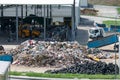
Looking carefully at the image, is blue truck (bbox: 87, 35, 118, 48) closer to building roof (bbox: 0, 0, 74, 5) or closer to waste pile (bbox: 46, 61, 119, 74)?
building roof (bbox: 0, 0, 74, 5)

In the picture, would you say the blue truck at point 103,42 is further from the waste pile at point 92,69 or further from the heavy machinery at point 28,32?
the waste pile at point 92,69

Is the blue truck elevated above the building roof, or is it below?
below

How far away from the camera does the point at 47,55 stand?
3362 cm

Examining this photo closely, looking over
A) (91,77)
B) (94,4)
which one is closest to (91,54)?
(91,77)

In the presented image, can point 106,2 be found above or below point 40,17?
above

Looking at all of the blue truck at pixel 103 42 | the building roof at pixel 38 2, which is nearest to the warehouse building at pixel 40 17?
the building roof at pixel 38 2

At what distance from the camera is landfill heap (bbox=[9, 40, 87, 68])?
33.3m

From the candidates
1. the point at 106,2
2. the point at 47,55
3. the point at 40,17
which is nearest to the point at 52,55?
the point at 47,55

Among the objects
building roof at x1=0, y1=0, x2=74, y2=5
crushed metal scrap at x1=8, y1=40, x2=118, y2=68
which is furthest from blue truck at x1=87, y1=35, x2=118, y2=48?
building roof at x1=0, y1=0, x2=74, y2=5

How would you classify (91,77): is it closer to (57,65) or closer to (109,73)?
(109,73)

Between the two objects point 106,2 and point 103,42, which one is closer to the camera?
point 103,42

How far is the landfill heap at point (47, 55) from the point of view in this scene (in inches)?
1313

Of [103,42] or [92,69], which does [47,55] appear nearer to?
[92,69]

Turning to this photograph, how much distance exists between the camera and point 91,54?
3850 centimetres
